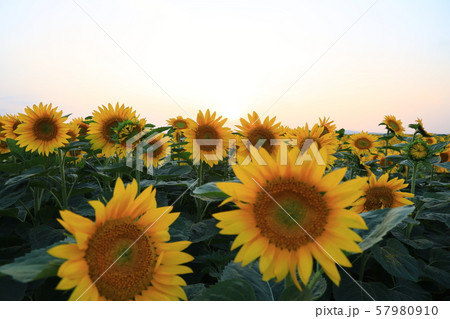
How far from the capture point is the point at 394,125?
234 inches

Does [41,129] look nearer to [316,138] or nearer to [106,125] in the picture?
[106,125]

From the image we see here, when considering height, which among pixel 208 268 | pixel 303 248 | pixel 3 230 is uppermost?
pixel 303 248

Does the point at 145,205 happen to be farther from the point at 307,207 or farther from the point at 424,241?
the point at 424,241

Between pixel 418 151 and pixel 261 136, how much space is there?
4.91 feet

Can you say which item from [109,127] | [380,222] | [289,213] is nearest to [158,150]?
[109,127]

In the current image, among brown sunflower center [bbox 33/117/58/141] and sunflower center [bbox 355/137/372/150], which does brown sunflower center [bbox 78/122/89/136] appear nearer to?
brown sunflower center [bbox 33/117/58/141]

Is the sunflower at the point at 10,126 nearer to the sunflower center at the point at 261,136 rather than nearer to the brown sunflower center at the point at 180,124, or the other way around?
the brown sunflower center at the point at 180,124

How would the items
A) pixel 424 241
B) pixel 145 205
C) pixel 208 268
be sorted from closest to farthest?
pixel 145 205
pixel 208 268
pixel 424 241

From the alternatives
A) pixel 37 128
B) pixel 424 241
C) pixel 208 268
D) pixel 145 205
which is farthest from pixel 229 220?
pixel 37 128

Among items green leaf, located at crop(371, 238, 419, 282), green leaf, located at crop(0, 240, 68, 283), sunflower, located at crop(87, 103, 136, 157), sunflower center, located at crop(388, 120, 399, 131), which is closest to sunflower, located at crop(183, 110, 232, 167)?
sunflower, located at crop(87, 103, 136, 157)

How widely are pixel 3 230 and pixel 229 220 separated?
217 cm

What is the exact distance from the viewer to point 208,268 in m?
2.04

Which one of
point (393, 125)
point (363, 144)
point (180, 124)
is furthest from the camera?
point (363, 144)

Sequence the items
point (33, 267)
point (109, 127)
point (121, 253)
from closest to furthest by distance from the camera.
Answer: point (33, 267), point (121, 253), point (109, 127)
